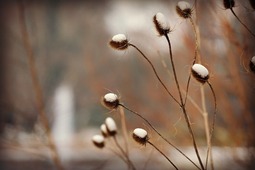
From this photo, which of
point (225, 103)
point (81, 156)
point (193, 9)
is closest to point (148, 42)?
point (225, 103)

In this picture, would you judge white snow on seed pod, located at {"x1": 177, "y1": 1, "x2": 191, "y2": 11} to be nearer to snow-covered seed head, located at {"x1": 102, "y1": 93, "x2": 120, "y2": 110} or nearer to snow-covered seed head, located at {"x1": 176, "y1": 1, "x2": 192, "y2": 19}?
snow-covered seed head, located at {"x1": 176, "y1": 1, "x2": 192, "y2": 19}

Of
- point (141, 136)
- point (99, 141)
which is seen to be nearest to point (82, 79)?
point (99, 141)

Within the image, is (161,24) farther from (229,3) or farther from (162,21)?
(229,3)

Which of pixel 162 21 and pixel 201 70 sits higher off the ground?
pixel 162 21

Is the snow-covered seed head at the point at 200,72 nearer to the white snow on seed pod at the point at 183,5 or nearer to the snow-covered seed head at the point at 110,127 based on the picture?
the white snow on seed pod at the point at 183,5

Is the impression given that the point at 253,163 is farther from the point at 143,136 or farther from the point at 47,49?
the point at 47,49
